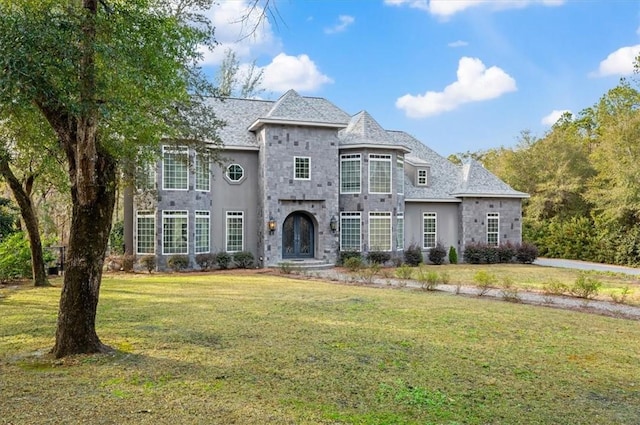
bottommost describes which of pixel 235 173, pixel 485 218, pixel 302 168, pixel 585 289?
pixel 585 289

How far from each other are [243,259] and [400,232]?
318 inches

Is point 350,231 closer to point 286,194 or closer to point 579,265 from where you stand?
point 286,194

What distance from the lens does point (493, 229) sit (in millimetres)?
26547

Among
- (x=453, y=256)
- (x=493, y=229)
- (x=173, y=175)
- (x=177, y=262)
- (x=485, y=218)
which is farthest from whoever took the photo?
(x=493, y=229)

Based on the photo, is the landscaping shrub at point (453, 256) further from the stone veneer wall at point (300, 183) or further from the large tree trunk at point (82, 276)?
the large tree trunk at point (82, 276)

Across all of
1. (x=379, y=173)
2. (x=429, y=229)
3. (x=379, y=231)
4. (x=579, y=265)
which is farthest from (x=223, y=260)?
(x=579, y=265)

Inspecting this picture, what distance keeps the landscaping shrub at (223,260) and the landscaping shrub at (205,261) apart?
0.67 ft

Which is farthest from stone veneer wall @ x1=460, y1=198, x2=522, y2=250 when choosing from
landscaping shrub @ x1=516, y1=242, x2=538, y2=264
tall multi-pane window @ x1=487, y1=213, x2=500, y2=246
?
landscaping shrub @ x1=516, y1=242, x2=538, y2=264

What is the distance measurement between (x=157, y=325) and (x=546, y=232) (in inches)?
1168

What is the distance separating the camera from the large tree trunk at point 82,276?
6.80 m

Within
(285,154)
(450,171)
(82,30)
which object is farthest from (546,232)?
(82,30)

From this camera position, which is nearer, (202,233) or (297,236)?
(202,233)

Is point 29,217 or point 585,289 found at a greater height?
point 29,217

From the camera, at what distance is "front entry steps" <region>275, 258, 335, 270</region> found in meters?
21.1
